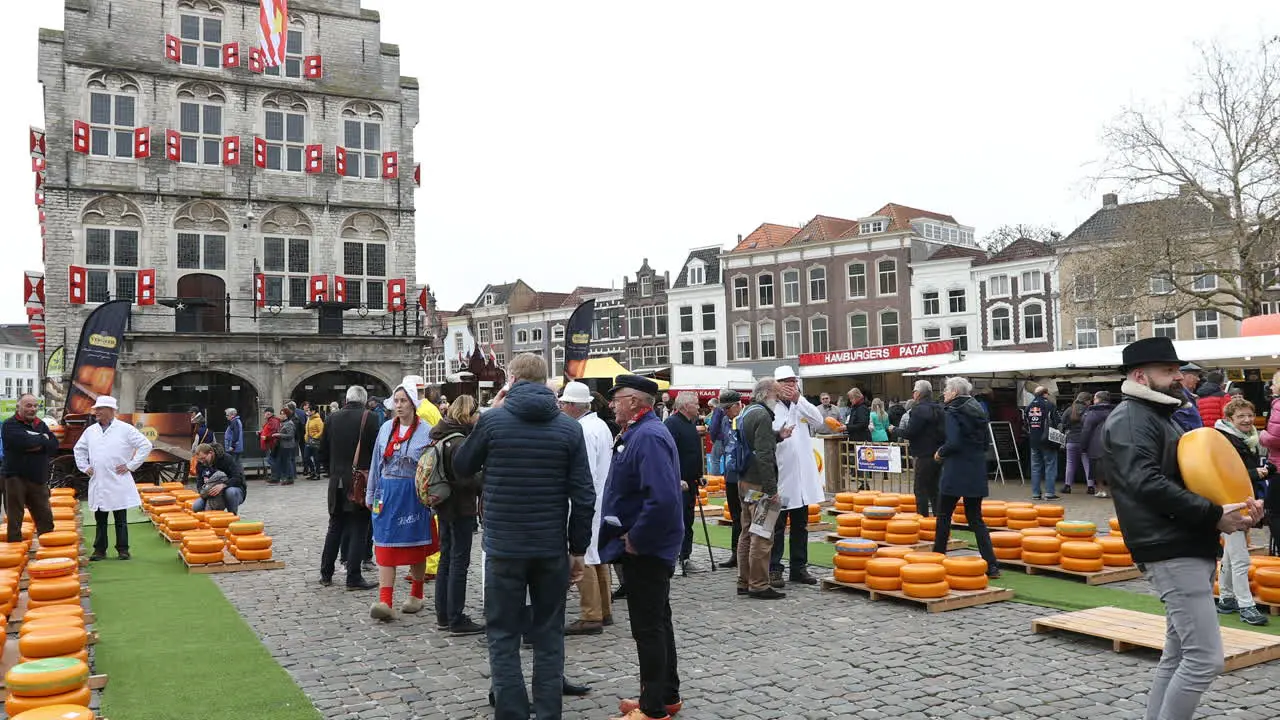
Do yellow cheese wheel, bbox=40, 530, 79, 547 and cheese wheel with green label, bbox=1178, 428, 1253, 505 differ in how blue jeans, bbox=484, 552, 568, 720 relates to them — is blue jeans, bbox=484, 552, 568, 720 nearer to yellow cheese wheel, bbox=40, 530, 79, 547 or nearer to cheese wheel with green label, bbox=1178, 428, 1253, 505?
cheese wheel with green label, bbox=1178, 428, 1253, 505

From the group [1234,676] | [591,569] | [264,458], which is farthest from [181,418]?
[1234,676]

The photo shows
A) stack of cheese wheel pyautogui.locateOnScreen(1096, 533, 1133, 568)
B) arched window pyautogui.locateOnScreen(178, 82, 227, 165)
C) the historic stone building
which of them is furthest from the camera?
arched window pyautogui.locateOnScreen(178, 82, 227, 165)

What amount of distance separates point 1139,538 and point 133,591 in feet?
29.4

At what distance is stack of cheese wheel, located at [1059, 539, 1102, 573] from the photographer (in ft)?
28.7

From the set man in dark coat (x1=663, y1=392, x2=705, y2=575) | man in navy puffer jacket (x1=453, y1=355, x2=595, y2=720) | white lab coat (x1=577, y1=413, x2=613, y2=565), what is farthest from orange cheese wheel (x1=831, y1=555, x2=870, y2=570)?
man in navy puffer jacket (x1=453, y1=355, x2=595, y2=720)

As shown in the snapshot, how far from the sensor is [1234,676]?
18.7 feet

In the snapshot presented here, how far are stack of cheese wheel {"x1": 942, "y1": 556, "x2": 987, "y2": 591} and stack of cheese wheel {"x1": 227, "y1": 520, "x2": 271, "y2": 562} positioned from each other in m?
7.35

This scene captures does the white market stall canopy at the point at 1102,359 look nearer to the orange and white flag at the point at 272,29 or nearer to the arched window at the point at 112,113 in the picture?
the orange and white flag at the point at 272,29

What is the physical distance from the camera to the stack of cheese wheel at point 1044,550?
9.13 metres

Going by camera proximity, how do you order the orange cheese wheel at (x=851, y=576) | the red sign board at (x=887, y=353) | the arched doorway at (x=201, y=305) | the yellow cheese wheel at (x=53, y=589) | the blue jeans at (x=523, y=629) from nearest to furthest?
the blue jeans at (x=523, y=629) → the yellow cheese wheel at (x=53, y=589) → the orange cheese wheel at (x=851, y=576) → the red sign board at (x=887, y=353) → the arched doorway at (x=201, y=305)

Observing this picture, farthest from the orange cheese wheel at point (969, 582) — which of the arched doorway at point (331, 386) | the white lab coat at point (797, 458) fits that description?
the arched doorway at point (331, 386)

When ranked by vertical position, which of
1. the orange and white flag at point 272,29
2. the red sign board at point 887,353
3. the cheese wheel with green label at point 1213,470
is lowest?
the cheese wheel with green label at point 1213,470

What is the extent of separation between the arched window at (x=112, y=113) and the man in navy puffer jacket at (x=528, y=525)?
29.9 meters

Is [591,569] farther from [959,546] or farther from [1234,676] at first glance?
[959,546]
